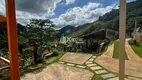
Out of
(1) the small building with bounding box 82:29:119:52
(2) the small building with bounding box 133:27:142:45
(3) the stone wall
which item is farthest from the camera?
(2) the small building with bounding box 133:27:142:45

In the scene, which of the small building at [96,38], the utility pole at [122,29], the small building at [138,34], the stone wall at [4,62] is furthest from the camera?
the small building at [138,34]

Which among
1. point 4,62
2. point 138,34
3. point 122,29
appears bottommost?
point 4,62

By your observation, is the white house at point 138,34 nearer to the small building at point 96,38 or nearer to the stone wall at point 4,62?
the small building at point 96,38

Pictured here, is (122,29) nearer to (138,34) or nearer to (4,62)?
Result: (4,62)

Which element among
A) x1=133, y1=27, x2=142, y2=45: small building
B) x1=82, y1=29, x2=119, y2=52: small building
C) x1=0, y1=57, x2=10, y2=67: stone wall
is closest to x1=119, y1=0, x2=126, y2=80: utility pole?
x1=0, y1=57, x2=10, y2=67: stone wall

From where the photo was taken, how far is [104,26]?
974 cm

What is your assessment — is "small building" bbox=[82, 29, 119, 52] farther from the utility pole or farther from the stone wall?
the utility pole

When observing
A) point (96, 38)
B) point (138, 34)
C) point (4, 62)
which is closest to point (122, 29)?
point (4, 62)

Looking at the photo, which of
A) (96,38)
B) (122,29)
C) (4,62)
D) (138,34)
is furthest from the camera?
(138,34)

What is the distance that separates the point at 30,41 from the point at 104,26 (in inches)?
256

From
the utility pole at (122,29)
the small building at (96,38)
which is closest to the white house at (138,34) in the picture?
the small building at (96,38)

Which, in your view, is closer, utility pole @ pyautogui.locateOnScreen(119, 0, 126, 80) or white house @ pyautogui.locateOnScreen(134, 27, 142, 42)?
utility pole @ pyautogui.locateOnScreen(119, 0, 126, 80)

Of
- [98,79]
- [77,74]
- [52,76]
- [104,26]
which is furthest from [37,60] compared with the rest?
[104,26]

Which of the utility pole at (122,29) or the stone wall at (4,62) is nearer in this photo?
the utility pole at (122,29)
